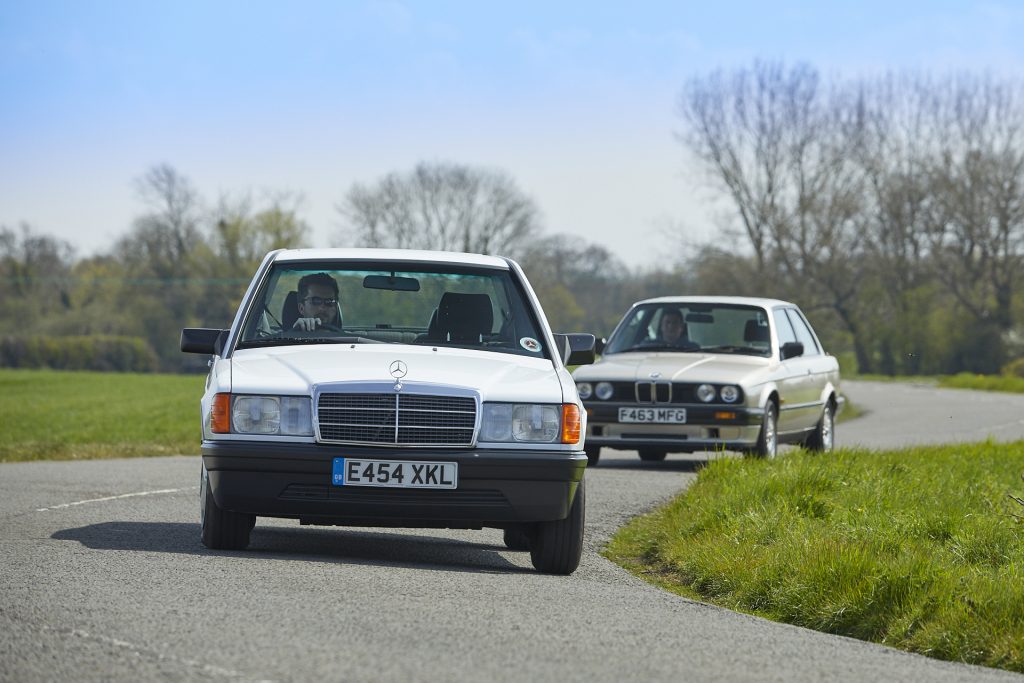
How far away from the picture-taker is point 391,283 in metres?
9.24

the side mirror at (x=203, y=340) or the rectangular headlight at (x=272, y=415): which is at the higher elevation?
the side mirror at (x=203, y=340)

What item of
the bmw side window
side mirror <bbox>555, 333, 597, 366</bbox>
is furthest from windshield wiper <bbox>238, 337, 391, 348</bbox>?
the bmw side window

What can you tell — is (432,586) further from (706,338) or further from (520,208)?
(520,208)

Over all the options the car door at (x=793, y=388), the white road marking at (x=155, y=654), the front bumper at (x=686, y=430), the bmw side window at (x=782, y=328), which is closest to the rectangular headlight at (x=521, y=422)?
the white road marking at (x=155, y=654)

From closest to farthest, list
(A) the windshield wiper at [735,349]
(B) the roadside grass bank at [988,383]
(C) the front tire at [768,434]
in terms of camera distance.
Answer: (C) the front tire at [768,434]
(A) the windshield wiper at [735,349]
(B) the roadside grass bank at [988,383]

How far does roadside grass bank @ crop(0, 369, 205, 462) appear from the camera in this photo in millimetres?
19547

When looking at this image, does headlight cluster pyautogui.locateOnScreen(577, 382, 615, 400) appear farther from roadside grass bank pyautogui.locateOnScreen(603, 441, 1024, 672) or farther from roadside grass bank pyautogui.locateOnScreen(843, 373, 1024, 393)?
roadside grass bank pyautogui.locateOnScreen(843, 373, 1024, 393)

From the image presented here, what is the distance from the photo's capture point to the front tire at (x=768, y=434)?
15.7m

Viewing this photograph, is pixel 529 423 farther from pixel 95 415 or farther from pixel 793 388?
pixel 95 415

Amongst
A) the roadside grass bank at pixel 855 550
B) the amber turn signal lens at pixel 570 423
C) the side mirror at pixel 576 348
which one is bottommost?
the roadside grass bank at pixel 855 550

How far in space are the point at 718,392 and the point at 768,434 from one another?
752mm

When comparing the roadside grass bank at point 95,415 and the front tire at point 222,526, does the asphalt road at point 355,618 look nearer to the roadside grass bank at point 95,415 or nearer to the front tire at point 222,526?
the front tire at point 222,526

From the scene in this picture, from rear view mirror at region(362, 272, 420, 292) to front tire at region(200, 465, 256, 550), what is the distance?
5.25 feet

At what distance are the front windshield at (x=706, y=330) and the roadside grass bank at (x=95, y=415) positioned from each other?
247 inches
